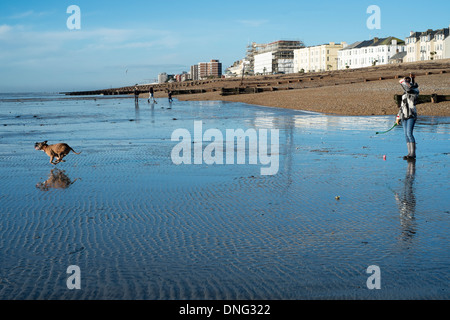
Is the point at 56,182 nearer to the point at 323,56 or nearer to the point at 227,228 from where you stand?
the point at 227,228

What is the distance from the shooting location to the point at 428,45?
363 ft

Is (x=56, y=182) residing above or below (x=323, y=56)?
below

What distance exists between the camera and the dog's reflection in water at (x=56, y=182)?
30.9ft

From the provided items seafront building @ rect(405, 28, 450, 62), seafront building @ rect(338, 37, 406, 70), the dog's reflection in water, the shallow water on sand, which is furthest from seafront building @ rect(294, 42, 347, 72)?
the dog's reflection in water

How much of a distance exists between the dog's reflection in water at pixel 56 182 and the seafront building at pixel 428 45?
96772 millimetres

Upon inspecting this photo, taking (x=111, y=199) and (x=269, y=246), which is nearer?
(x=269, y=246)

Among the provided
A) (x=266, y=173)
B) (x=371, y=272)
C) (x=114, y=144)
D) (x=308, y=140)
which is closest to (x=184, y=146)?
(x=114, y=144)

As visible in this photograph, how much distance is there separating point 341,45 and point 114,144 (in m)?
170

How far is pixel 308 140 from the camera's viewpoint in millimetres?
16078

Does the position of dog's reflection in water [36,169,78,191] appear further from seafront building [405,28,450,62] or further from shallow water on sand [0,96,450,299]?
seafront building [405,28,450,62]

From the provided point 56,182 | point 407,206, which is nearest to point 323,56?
point 56,182

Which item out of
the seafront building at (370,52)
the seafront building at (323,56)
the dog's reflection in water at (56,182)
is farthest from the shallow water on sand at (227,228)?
the seafront building at (323,56)

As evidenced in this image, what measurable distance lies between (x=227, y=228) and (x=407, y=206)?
2.83 meters
